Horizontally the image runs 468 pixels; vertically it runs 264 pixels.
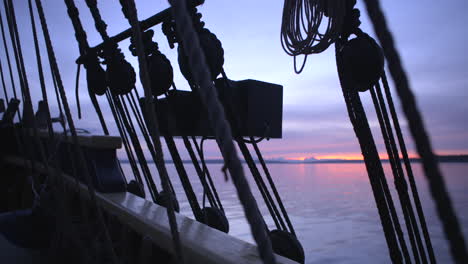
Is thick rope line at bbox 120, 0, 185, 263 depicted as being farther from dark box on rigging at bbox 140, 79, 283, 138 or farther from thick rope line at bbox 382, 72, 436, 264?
thick rope line at bbox 382, 72, 436, 264

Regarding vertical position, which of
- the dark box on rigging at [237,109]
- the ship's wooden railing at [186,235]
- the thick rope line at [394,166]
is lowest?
the thick rope line at [394,166]

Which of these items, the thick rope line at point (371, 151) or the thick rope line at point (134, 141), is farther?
the thick rope line at point (134, 141)

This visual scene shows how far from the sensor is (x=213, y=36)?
67.0 inches

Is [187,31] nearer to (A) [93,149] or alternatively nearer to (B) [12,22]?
(A) [93,149]

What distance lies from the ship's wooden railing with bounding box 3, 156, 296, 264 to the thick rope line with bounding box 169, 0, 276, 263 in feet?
0.89

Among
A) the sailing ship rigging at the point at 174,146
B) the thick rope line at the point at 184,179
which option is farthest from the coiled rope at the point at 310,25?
the thick rope line at the point at 184,179

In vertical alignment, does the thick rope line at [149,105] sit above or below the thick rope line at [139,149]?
above

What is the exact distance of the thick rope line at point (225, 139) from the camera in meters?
0.48

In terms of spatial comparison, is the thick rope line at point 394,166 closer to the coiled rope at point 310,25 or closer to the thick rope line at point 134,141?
the coiled rope at point 310,25

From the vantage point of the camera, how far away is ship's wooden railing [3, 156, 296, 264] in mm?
780

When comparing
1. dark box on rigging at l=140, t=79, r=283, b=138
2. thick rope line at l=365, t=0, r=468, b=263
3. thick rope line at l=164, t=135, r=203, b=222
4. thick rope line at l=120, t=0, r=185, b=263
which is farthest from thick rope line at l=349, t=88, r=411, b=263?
thick rope line at l=365, t=0, r=468, b=263

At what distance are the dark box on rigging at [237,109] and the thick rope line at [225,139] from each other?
52.2 inches

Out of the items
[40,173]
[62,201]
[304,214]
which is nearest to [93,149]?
[62,201]

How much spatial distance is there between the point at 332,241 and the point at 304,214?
339 cm
